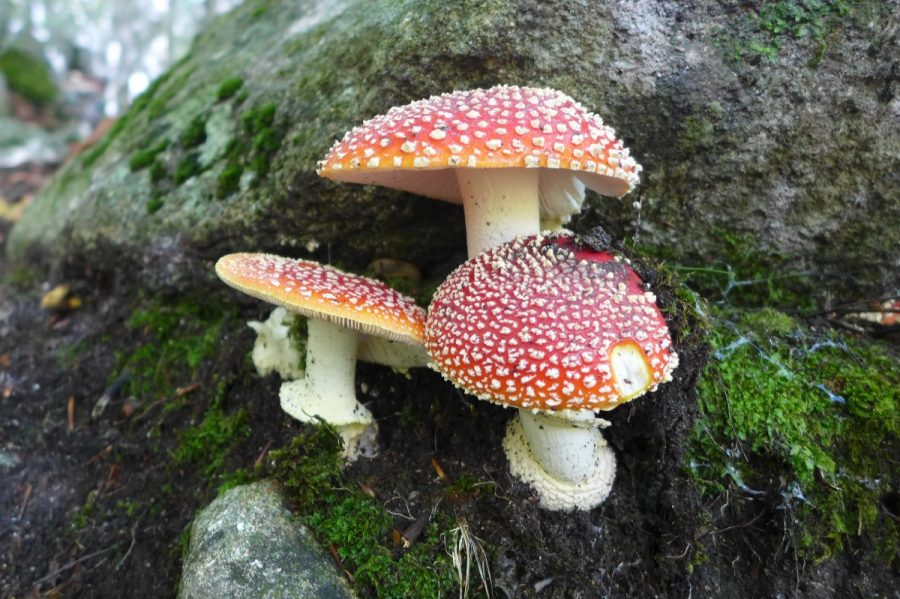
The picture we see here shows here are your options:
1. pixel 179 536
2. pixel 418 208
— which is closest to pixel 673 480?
pixel 418 208

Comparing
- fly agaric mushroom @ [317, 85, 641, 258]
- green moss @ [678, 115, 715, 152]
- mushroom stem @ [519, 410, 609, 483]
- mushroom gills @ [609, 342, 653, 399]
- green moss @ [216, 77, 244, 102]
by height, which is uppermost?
fly agaric mushroom @ [317, 85, 641, 258]

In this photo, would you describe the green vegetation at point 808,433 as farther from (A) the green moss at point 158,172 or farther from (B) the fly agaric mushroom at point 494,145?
(A) the green moss at point 158,172

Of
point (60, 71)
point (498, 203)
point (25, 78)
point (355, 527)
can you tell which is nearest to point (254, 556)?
point (355, 527)

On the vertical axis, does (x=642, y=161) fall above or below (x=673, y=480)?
above

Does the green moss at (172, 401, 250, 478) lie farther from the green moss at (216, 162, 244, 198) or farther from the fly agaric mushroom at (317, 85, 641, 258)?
the fly agaric mushroom at (317, 85, 641, 258)

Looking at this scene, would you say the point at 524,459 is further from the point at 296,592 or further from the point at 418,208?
the point at 418,208

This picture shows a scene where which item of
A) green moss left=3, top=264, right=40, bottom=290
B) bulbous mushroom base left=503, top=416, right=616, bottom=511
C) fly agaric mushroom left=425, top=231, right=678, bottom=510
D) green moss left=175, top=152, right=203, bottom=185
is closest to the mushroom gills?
fly agaric mushroom left=425, top=231, right=678, bottom=510
